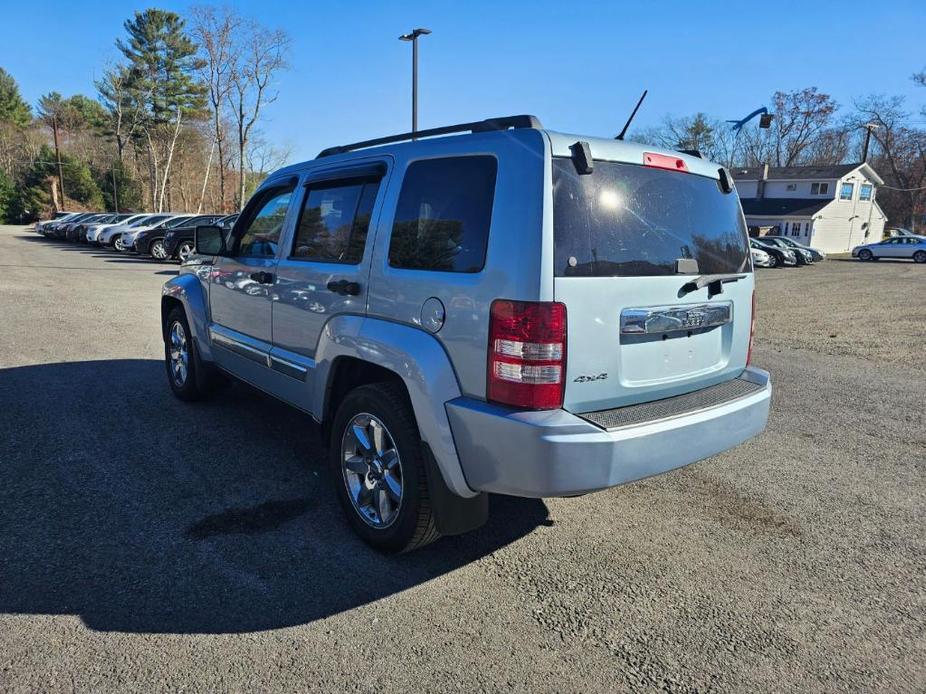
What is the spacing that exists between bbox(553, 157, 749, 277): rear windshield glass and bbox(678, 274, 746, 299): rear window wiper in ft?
0.18

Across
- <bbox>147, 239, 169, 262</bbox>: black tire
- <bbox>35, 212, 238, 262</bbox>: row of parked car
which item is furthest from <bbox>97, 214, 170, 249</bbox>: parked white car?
<bbox>147, 239, 169, 262</bbox>: black tire

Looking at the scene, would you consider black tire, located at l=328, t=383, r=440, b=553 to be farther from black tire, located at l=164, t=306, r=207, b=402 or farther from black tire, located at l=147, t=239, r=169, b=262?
black tire, located at l=147, t=239, r=169, b=262

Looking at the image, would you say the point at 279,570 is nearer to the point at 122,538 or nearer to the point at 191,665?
the point at 191,665

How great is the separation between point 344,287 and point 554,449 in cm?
157

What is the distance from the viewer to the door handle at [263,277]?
4.26 metres

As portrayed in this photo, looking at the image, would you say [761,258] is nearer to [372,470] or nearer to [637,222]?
[637,222]

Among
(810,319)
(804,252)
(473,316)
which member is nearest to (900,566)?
(473,316)

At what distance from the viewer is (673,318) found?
3033 millimetres

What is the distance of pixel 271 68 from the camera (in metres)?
44.9

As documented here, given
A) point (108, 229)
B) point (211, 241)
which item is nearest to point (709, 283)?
point (211, 241)

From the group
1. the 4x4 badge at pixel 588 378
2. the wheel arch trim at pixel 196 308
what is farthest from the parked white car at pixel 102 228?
the 4x4 badge at pixel 588 378

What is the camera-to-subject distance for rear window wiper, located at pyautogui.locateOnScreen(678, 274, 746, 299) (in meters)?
3.08

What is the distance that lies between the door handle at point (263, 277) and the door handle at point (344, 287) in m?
0.85

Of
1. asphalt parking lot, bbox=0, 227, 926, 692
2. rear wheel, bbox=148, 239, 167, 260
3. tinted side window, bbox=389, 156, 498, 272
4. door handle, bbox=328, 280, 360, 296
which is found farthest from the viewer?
rear wheel, bbox=148, 239, 167, 260
